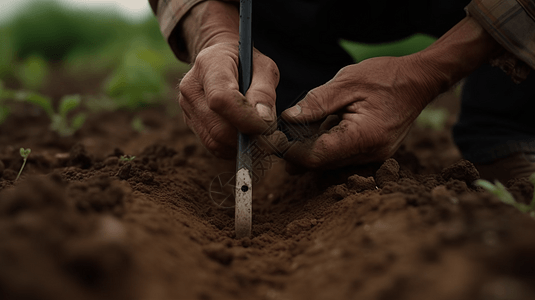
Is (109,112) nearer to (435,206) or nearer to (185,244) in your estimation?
(185,244)

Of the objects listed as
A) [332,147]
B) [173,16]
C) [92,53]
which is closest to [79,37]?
[92,53]

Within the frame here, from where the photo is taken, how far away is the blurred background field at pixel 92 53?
3.59m

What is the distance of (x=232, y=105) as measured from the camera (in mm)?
1287

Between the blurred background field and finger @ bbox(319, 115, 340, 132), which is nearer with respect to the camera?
finger @ bbox(319, 115, 340, 132)

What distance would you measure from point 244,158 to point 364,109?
56cm

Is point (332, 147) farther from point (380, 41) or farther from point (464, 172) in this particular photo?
point (380, 41)

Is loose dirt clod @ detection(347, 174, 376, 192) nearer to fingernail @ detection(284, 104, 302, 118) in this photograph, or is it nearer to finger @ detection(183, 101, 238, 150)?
fingernail @ detection(284, 104, 302, 118)

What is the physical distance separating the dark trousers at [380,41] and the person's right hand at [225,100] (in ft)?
2.65

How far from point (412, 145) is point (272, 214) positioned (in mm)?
1740

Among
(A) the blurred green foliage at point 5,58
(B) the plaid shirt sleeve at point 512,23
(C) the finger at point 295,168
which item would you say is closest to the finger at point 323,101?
(C) the finger at point 295,168

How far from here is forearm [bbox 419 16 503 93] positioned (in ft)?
5.49

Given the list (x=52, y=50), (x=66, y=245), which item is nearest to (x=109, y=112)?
(x=66, y=245)

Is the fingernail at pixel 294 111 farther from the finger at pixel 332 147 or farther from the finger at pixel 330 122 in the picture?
the finger at pixel 330 122

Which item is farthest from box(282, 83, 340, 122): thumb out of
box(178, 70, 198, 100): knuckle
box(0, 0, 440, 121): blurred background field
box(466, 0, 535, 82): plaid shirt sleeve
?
box(0, 0, 440, 121): blurred background field
